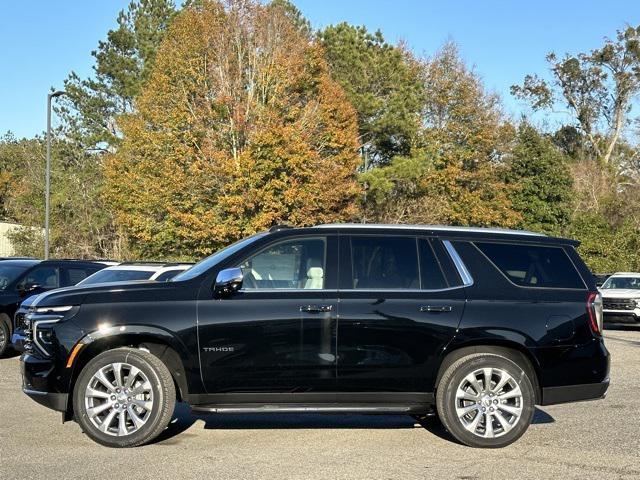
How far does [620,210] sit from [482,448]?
50.8 meters

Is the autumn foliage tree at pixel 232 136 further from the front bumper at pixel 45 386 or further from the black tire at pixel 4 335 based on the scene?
the front bumper at pixel 45 386

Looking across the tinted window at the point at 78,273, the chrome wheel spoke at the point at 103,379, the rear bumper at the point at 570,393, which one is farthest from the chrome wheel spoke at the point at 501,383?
the tinted window at the point at 78,273

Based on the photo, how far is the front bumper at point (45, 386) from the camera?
21.8ft

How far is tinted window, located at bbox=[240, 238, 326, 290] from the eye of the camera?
270 inches

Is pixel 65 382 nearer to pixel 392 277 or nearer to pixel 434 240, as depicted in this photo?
pixel 392 277

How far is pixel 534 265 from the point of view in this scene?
722 centimetres

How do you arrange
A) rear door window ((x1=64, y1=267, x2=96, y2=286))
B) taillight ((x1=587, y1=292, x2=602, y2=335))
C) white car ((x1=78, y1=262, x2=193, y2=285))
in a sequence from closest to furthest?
taillight ((x1=587, y1=292, x2=602, y2=335)) < white car ((x1=78, y1=262, x2=193, y2=285)) < rear door window ((x1=64, y1=267, x2=96, y2=286))

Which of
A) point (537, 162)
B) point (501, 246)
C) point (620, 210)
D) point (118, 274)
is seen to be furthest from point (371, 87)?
point (501, 246)

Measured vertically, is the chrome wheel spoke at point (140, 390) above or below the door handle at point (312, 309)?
below

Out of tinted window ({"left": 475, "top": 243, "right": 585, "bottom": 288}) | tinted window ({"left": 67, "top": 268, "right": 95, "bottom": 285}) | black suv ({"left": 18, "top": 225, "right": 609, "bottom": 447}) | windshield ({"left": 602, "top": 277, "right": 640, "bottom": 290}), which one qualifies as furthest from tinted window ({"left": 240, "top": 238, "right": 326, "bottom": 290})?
windshield ({"left": 602, "top": 277, "right": 640, "bottom": 290})

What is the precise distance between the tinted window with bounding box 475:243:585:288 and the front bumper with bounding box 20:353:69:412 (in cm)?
395

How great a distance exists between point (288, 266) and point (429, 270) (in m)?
1.28

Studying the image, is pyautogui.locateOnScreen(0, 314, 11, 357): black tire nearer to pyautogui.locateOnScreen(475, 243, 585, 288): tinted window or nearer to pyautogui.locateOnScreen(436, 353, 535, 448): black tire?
pyautogui.locateOnScreen(436, 353, 535, 448): black tire

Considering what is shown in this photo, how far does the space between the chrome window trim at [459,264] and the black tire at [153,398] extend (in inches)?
107
